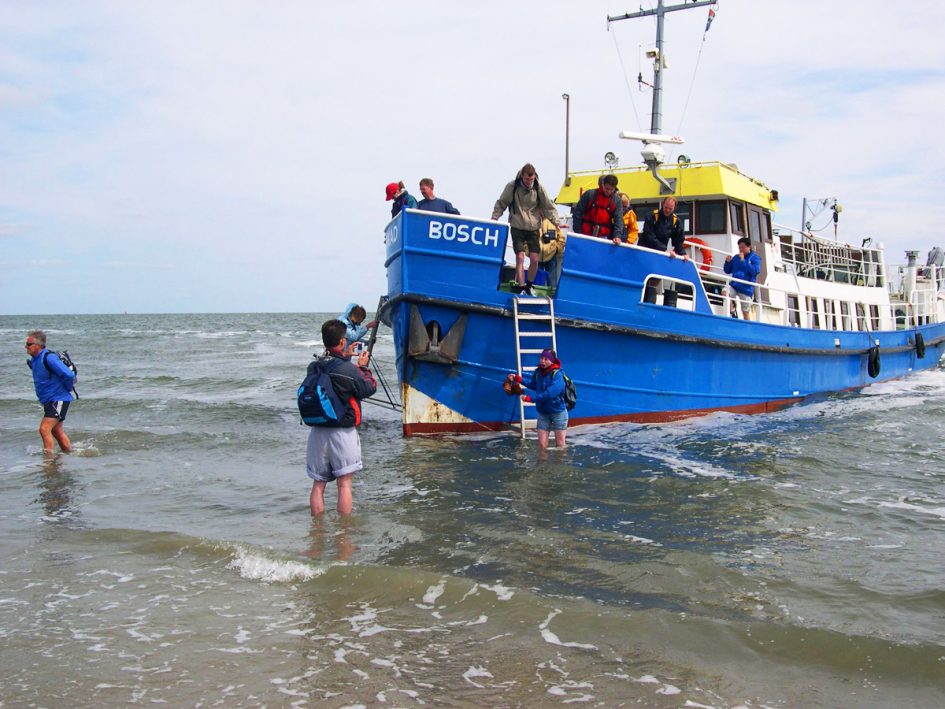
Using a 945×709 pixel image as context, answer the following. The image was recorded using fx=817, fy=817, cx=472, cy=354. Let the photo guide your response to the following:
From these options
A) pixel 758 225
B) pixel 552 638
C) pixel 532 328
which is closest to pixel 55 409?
pixel 532 328

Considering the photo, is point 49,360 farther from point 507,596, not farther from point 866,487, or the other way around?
point 866,487

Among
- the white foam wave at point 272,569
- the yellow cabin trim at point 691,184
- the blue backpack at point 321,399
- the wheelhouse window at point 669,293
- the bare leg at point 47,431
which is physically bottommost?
the white foam wave at point 272,569

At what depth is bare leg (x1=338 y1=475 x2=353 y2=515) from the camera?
670cm

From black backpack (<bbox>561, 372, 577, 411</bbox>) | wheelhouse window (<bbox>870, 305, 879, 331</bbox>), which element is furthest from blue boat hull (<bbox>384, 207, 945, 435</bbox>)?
wheelhouse window (<bbox>870, 305, 879, 331</bbox>)

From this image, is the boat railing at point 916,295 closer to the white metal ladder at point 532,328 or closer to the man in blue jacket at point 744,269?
the man in blue jacket at point 744,269

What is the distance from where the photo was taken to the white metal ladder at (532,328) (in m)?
10.1

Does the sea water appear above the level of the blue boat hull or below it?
below

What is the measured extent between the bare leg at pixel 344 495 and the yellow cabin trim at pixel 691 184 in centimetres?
809

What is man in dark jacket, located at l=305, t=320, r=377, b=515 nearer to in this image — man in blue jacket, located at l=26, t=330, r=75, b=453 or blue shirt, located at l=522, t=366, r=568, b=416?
blue shirt, located at l=522, t=366, r=568, b=416

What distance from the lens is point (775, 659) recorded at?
4430mm

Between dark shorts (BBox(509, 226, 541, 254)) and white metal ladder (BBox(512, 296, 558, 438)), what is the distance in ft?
1.96

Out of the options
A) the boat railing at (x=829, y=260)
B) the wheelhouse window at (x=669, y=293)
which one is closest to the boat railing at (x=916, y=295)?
the boat railing at (x=829, y=260)

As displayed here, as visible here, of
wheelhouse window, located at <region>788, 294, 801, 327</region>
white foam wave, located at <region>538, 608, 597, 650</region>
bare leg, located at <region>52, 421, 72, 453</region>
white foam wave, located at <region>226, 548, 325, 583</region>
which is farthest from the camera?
wheelhouse window, located at <region>788, 294, 801, 327</region>

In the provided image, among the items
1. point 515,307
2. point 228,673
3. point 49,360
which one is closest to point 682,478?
point 515,307
